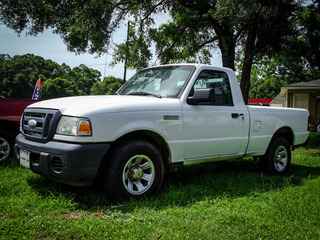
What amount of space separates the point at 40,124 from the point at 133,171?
4.36 ft

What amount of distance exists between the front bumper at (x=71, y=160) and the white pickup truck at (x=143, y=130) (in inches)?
0.4

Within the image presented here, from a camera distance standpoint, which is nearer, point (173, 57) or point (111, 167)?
point (111, 167)

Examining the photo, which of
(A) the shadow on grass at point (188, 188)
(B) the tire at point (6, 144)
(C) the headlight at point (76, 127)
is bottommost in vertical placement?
(A) the shadow on grass at point (188, 188)

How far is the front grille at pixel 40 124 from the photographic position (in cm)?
348

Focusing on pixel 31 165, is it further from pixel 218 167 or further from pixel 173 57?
pixel 173 57

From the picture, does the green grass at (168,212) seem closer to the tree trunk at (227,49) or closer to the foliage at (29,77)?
the tree trunk at (227,49)

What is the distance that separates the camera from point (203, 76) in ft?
15.3

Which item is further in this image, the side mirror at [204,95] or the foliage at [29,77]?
the foliage at [29,77]

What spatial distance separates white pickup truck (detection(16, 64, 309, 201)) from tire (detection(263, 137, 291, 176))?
1.07 feet

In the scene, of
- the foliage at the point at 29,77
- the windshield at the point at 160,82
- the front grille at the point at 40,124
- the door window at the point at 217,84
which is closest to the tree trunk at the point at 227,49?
the door window at the point at 217,84

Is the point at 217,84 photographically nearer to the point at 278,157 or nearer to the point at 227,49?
the point at 278,157

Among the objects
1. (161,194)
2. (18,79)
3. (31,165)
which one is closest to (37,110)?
(31,165)

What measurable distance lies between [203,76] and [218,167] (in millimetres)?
2571

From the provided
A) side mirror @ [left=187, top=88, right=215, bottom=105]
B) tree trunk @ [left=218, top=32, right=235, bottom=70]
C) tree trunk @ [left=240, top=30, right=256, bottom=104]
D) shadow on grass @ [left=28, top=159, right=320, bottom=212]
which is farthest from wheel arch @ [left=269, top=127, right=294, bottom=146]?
tree trunk @ [left=218, top=32, right=235, bottom=70]
